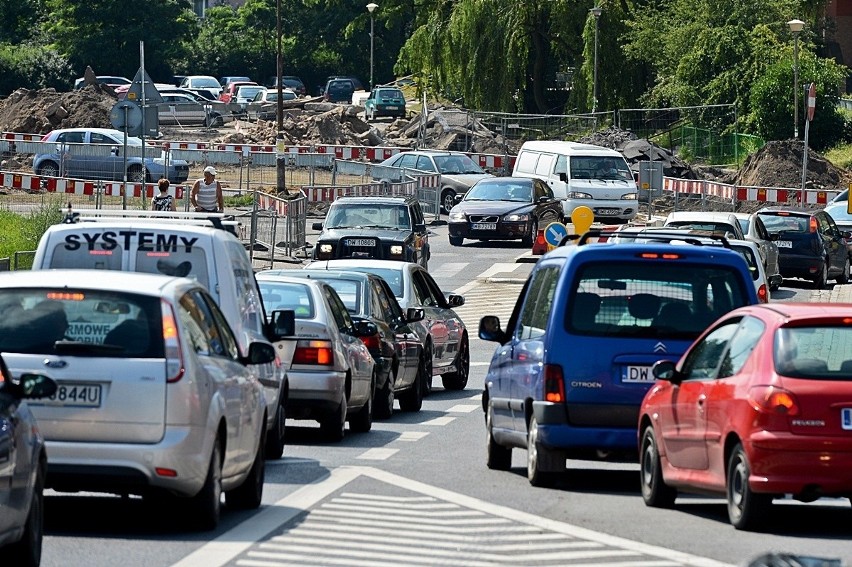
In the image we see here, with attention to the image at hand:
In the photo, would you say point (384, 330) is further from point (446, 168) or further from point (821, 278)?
point (446, 168)

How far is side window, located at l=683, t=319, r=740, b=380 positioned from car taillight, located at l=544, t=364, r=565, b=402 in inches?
48.4

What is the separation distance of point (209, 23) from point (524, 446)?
4744 inches

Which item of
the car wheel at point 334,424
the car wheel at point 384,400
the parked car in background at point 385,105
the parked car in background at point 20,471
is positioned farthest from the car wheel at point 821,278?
the parked car in background at point 385,105

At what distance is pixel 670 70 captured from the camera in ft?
243

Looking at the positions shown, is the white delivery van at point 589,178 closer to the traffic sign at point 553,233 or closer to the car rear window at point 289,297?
the traffic sign at point 553,233

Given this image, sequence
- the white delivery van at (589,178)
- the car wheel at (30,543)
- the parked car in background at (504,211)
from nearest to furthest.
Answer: the car wheel at (30,543) → the parked car in background at (504,211) → the white delivery van at (589,178)

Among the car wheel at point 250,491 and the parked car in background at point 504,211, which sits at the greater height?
the car wheel at point 250,491

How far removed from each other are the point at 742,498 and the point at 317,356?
627 cm

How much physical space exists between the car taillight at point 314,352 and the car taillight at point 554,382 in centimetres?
380

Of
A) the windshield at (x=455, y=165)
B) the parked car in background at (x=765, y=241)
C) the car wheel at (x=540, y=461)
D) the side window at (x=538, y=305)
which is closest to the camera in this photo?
the car wheel at (x=540, y=461)

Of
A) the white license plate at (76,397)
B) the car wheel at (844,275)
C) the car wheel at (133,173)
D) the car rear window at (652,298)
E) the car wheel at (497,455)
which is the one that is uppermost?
the car rear window at (652,298)

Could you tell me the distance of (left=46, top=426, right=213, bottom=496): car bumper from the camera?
10.3 metres

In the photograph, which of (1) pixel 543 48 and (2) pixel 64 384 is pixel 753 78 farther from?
(2) pixel 64 384

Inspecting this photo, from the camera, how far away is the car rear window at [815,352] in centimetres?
1084
